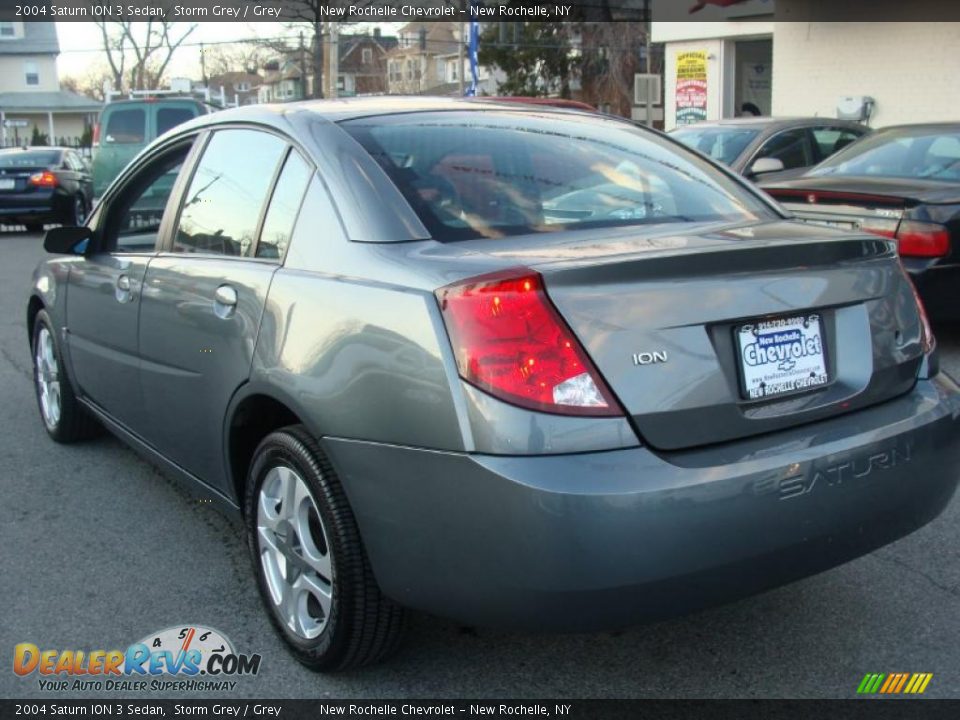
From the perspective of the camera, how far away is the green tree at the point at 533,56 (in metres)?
42.3

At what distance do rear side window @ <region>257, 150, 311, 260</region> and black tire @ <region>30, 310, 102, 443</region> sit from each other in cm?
221

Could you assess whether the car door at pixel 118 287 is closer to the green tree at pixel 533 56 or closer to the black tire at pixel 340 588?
the black tire at pixel 340 588

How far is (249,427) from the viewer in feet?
11.3

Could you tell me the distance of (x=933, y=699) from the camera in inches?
114

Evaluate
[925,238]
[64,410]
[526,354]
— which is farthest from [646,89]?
[526,354]

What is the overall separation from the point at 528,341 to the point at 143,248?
240 centimetres

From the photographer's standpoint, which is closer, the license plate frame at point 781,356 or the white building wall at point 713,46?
the license plate frame at point 781,356

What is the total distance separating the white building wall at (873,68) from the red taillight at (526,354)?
1820 cm

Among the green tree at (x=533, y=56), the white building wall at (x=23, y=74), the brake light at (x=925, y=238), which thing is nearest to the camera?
the brake light at (x=925, y=238)

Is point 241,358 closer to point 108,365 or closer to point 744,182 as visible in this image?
point 108,365

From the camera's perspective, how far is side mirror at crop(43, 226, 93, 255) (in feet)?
15.4

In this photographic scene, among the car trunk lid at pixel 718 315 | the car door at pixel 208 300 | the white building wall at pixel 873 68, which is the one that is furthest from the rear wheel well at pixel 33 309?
the white building wall at pixel 873 68

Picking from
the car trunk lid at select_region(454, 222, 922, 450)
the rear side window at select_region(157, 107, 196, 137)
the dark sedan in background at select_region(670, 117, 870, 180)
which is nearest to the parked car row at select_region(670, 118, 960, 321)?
the dark sedan in background at select_region(670, 117, 870, 180)

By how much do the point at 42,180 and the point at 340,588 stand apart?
62.1 feet
